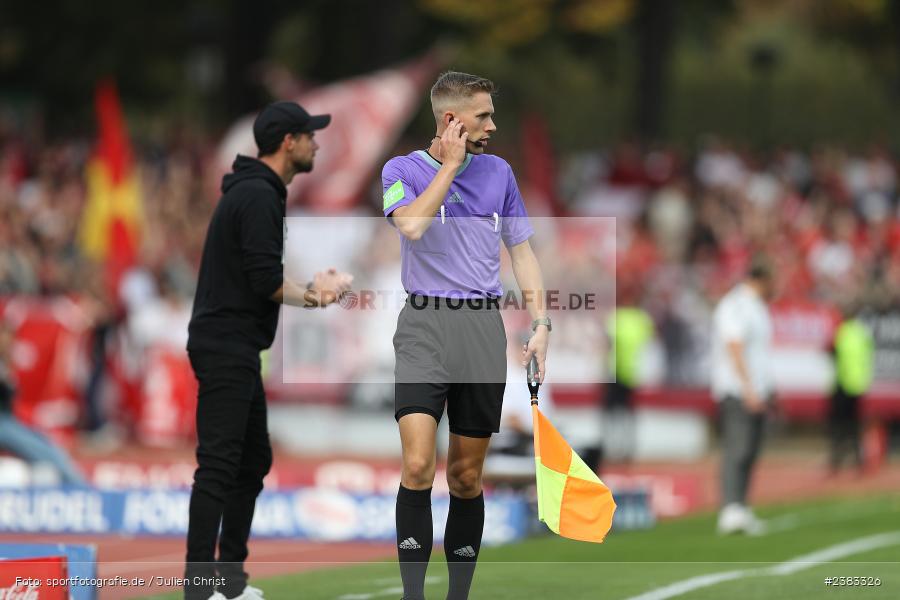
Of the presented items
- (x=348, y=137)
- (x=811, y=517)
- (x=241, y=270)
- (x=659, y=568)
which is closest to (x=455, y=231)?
(x=241, y=270)

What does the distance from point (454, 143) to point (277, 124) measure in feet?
3.92

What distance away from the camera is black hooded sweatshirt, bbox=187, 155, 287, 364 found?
8.20m

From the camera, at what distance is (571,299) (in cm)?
1788

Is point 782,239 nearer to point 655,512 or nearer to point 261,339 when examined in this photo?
point 655,512

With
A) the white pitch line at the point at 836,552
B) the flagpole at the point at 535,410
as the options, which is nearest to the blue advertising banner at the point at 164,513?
the white pitch line at the point at 836,552

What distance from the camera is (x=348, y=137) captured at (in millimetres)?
25250

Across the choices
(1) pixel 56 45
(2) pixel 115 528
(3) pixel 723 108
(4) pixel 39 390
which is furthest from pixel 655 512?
(3) pixel 723 108

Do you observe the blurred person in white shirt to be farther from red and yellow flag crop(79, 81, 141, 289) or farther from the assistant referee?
red and yellow flag crop(79, 81, 141, 289)

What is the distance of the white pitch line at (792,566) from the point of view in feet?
29.0

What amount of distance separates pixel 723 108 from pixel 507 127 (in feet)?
25.7

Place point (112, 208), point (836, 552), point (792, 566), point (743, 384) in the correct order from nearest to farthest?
point (792, 566)
point (836, 552)
point (743, 384)
point (112, 208)

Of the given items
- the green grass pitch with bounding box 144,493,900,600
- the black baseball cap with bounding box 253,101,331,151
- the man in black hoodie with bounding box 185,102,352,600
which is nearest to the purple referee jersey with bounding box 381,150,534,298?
the man in black hoodie with bounding box 185,102,352,600

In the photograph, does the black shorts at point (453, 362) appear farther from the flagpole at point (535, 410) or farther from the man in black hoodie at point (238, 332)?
the man in black hoodie at point (238, 332)

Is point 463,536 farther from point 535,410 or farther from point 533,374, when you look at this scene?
point 533,374
